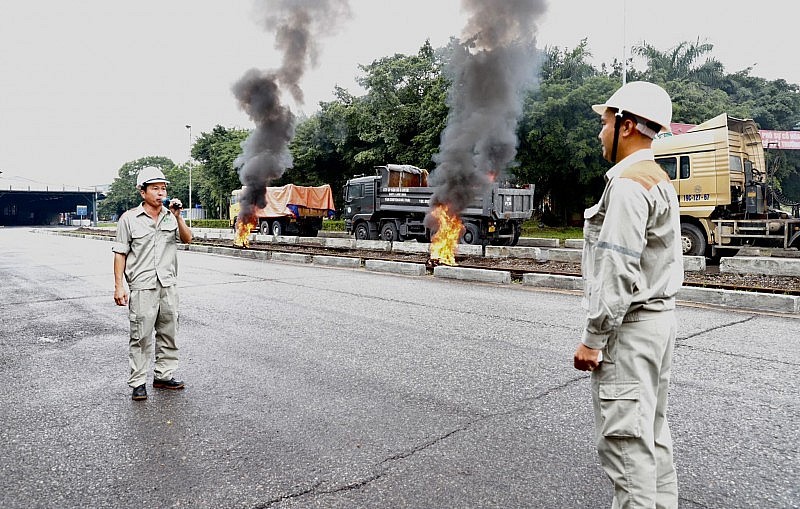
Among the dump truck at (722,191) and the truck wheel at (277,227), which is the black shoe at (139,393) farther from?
the truck wheel at (277,227)

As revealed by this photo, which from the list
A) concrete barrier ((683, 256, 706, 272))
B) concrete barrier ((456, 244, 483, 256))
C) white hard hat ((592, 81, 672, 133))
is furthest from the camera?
concrete barrier ((456, 244, 483, 256))

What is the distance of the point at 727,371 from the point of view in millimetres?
5016

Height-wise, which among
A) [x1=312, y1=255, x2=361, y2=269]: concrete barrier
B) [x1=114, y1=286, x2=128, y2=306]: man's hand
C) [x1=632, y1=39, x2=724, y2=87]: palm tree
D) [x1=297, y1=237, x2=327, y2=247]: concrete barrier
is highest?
[x1=632, y1=39, x2=724, y2=87]: palm tree

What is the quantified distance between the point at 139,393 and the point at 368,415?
181 cm

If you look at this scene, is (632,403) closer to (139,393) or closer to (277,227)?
(139,393)

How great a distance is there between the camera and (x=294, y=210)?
26.4 metres

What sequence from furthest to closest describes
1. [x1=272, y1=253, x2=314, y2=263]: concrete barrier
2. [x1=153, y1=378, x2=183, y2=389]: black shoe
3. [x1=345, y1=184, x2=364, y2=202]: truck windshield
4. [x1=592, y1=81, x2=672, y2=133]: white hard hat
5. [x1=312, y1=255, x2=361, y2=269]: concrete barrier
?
[x1=345, y1=184, x2=364, y2=202]: truck windshield, [x1=272, y1=253, x2=314, y2=263]: concrete barrier, [x1=312, y1=255, x2=361, y2=269]: concrete barrier, [x1=153, y1=378, x2=183, y2=389]: black shoe, [x1=592, y1=81, x2=672, y2=133]: white hard hat

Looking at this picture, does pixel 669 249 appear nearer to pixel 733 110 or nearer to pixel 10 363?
pixel 10 363

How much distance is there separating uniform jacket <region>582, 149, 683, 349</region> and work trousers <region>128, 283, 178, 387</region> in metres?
3.42

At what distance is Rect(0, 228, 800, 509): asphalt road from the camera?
2.90 meters

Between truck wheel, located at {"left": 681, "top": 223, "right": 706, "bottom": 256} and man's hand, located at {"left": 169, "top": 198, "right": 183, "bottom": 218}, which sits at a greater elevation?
man's hand, located at {"left": 169, "top": 198, "right": 183, "bottom": 218}

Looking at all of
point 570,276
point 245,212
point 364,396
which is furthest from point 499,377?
point 245,212

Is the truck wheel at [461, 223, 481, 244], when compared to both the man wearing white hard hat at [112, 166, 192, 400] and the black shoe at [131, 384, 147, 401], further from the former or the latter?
the black shoe at [131, 384, 147, 401]

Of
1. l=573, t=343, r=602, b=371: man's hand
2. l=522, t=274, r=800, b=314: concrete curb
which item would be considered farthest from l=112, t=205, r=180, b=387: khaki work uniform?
l=522, t=274, r=800, b=314: concrete curb
